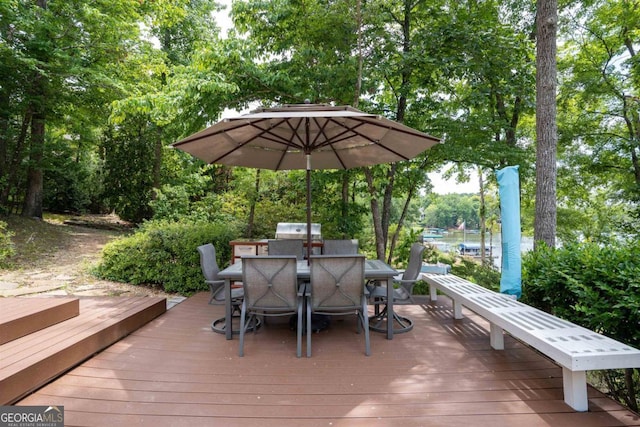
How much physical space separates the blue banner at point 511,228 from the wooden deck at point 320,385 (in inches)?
26.2

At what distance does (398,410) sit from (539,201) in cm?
365

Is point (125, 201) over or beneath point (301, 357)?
over

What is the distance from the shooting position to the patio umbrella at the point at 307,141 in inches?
124

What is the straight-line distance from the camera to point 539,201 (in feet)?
14.3

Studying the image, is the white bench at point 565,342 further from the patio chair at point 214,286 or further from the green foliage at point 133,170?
the green foliage at point 133,170

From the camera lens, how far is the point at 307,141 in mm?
3611

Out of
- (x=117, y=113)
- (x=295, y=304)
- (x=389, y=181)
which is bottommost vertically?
(x=295, y=304)

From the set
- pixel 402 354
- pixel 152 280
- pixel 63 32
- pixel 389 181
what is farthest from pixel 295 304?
pixel 63 32

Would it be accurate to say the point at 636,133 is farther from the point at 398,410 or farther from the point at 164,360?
the point at 164,360

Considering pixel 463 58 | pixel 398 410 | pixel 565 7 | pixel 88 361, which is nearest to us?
pixel 398 410

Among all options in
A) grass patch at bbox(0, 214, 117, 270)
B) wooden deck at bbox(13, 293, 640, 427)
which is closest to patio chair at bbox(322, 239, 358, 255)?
wooden deck at bbox(13, 293, 640, 427)

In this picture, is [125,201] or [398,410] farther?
[125,201]

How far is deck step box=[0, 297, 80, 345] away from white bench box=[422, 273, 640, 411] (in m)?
3.94

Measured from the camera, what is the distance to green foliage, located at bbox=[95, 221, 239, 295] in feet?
17.0
